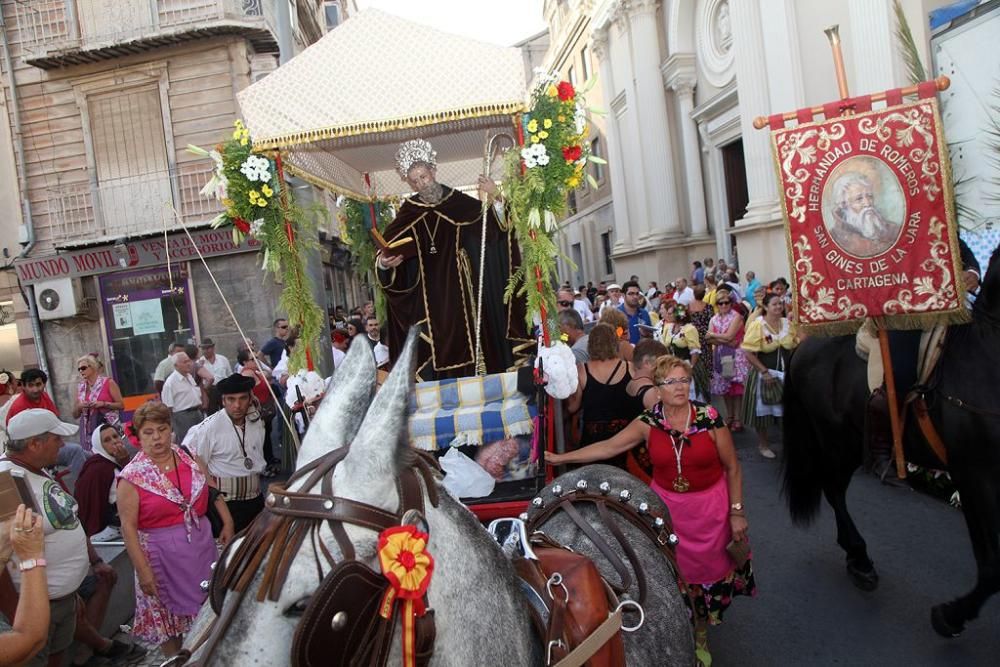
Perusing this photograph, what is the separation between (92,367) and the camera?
846cm

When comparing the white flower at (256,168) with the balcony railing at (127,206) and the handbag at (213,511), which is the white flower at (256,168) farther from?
the balcony railing at (127,206)

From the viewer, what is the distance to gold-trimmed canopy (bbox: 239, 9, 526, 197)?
4691mm

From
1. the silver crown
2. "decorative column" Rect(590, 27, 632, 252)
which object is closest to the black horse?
the silver crown

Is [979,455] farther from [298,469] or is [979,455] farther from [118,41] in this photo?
[118,41]

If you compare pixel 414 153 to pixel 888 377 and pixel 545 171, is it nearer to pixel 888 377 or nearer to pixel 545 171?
pixel 545 171

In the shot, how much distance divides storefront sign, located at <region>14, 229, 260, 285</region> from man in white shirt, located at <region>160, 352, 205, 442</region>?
6111 millimetres

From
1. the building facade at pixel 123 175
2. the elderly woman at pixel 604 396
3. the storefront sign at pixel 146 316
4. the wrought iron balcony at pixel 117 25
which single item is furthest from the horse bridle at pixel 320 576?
the storefront sign at pixel 146 316

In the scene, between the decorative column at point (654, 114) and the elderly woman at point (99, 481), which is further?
the decorative column at point (654, 114)

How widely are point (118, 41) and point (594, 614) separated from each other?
16320 mm

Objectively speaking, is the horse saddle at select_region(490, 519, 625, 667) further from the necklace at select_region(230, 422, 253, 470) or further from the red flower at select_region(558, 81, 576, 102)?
the necklace at select_region(230, 422, 253, 470)

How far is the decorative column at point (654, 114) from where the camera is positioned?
20.9 m

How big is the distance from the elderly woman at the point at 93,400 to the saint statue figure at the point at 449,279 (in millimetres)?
4620

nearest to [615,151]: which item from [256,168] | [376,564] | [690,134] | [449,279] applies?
[690,134]

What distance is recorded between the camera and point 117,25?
15.0 meters
